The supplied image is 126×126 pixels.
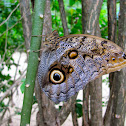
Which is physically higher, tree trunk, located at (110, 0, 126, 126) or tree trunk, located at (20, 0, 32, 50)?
tree trunk, located at (20, 0, 32, 50)

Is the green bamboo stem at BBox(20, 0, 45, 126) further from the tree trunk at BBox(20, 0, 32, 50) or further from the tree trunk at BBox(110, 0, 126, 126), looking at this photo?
the tree trunk at BBox(110, 0, 126, 126)

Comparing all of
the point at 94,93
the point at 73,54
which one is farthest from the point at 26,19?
the point at 94,93

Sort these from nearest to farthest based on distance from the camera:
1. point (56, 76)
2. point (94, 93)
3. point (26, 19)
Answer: point (56, 76)
point (26, 19)
point (94, 93)

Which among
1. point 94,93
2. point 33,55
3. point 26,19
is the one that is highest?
point 26,19

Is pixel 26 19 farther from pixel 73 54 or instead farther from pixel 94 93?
pixel 94 93

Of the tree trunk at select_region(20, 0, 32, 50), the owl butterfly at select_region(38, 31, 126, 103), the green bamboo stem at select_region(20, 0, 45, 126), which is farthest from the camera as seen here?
the tree trunk at select_region(20, 0, 32, 50)

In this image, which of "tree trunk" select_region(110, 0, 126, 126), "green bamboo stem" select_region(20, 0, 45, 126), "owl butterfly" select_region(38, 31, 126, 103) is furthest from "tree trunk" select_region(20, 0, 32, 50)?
"tree trunk" select_region(110, 0, 126, 126)

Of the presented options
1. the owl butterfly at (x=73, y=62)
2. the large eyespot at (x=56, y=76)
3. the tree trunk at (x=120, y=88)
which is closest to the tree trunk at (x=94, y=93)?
the tree trunk at (x=120, y=88)
